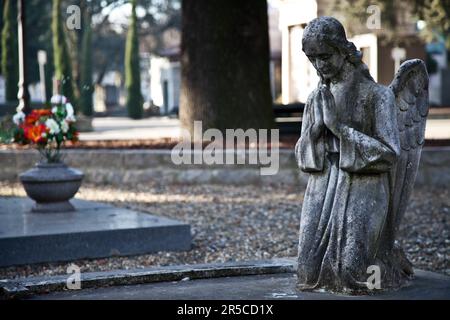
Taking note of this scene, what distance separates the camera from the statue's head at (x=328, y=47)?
4148mm

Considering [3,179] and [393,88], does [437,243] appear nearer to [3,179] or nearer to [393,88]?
[393,88]

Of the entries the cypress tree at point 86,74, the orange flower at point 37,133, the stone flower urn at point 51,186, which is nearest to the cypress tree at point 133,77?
the cypress tree at point 86,74

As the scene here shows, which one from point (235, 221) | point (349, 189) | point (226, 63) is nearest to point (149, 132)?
point (226, 63)

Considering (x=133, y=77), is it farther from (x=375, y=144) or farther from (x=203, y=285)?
(x=375, y=144)

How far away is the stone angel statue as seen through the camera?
417 centimetres

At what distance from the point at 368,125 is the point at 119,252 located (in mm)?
3414

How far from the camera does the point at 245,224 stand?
28.6 ft

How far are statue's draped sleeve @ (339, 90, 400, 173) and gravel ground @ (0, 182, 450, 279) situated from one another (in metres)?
2.45

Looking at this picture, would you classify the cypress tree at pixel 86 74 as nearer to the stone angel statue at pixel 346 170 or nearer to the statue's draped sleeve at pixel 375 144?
the stone angel statue at pixel 346 170

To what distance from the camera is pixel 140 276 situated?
4.94 m

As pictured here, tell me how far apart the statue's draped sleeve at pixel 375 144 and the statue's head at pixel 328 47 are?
0.94 feet

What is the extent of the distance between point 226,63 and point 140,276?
28.2 feet

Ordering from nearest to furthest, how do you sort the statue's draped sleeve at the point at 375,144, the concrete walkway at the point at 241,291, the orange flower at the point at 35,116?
the statue's draped sleeve at the point at 375,144
the concrete walkway at the point at 241,291
the orange flower at the point at 35,116
